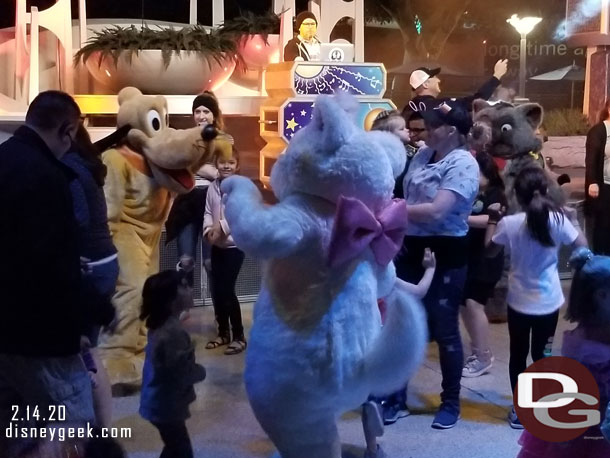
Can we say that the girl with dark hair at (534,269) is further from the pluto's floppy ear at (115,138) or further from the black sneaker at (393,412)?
the pluto's floppy ear at (115,138)

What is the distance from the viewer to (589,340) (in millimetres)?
1777

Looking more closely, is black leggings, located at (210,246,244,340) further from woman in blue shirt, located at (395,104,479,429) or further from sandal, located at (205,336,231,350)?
woman in blue shirt, located at (395,104,479,429)

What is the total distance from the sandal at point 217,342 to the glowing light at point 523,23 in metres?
1.86

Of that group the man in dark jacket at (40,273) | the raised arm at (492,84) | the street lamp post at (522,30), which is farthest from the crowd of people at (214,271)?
the street lamp post at (522,30)

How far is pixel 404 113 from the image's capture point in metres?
2.46

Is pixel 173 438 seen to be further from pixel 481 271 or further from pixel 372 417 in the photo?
pixel 481 271

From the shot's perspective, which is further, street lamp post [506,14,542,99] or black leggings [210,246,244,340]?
Answer: street lamp post [506,14,542,99]

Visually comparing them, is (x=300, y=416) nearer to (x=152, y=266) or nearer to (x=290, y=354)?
(x=290, y=354)

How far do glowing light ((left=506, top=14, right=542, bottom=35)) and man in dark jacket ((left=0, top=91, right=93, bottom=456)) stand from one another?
218 cm

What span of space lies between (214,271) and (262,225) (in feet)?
4.25

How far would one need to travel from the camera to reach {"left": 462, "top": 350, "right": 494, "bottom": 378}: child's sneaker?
2.55 m

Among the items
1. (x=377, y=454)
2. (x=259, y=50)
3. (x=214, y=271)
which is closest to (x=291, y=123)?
(x=259, y=50)

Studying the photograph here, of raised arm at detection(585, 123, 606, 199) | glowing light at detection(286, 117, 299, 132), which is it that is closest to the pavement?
raised arm at detection(585, 123, 606, 199)

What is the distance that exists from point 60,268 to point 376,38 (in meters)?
2.56
